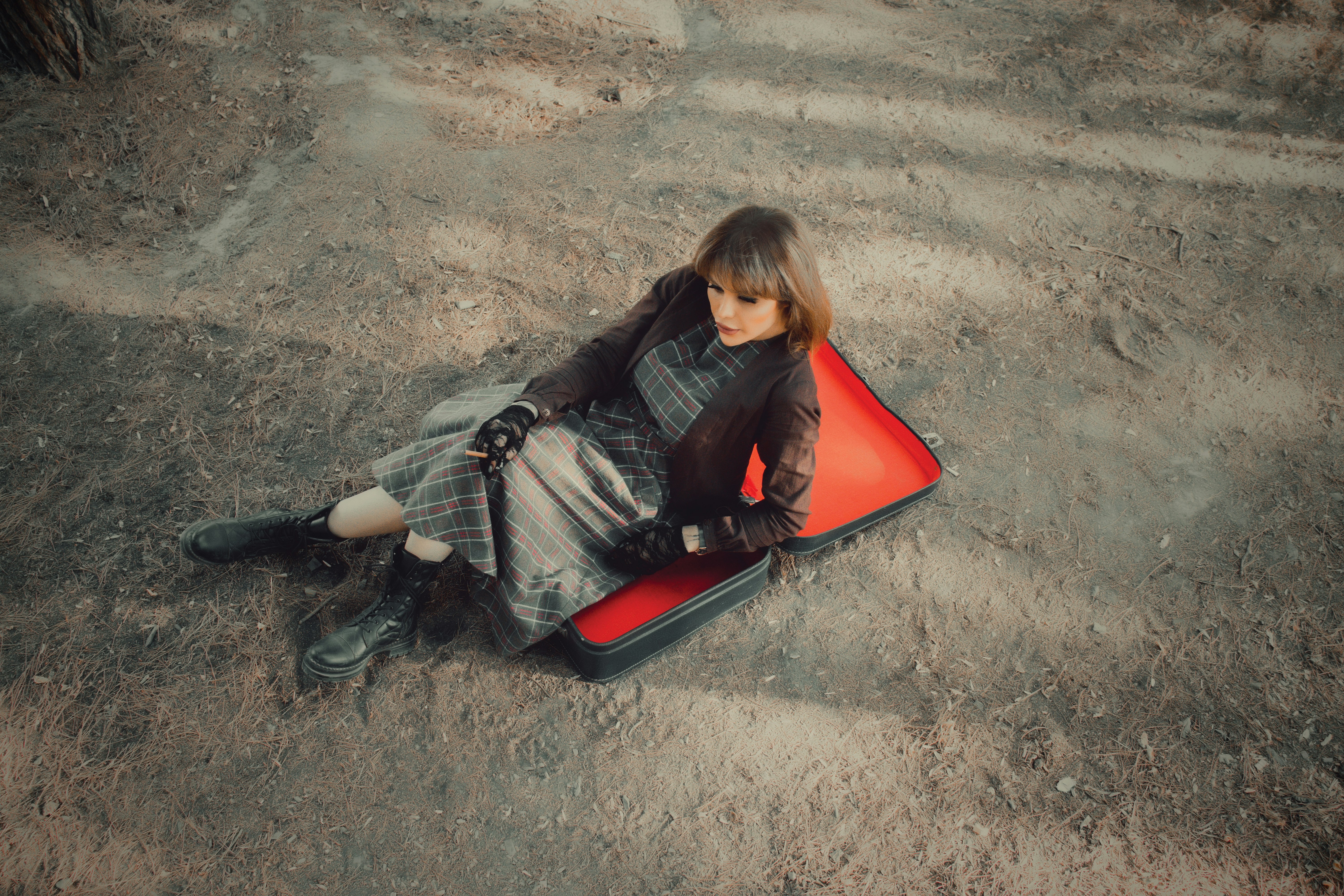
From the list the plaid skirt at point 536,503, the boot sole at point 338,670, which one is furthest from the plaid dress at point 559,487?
the boot sole at point 338,670

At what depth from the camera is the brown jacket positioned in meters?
1.61

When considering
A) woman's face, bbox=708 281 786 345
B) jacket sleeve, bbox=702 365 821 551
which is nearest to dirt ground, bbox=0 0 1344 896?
jacket sleeve, bbox=702 365 821 551

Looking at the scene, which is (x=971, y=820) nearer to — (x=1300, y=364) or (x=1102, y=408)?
(x=1102, y=408)

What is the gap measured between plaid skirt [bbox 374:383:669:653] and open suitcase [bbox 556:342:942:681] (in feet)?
0.49

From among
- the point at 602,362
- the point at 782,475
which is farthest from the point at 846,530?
the point at 602,362

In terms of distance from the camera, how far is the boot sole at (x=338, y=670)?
1.87 meters

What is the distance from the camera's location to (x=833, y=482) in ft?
7.59

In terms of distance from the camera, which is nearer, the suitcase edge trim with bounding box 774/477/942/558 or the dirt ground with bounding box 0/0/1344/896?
the dirt ground with bounding box 0/0/1344/896

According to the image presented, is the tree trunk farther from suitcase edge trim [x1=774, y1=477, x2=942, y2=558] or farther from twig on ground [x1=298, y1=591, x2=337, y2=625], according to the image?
suitcase edge trim [x1=774, y1=477, x2=942, y2=558]

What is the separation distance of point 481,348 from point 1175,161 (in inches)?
131

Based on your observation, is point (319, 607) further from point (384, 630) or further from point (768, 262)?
point (768, 262)

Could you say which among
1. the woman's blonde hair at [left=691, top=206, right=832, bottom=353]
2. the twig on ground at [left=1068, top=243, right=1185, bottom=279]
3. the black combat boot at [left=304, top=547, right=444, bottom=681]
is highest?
the woman's blonde hair at [left=691, top=206, right=832, bottom=353]

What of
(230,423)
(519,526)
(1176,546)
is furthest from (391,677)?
(1176,546)

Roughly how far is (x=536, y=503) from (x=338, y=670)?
742mm
